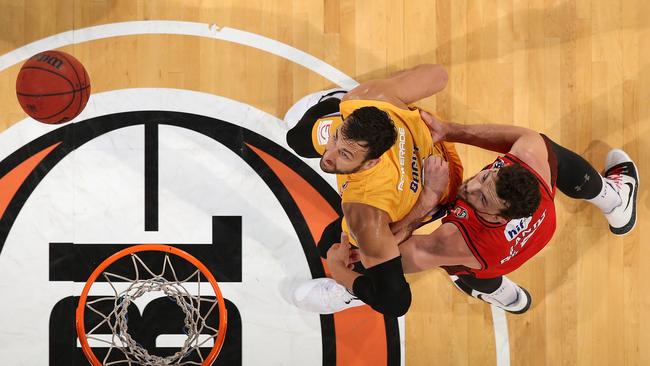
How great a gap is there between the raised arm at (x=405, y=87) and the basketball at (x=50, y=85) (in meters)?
1.53

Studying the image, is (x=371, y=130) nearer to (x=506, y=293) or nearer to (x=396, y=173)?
(x=396, y=173)

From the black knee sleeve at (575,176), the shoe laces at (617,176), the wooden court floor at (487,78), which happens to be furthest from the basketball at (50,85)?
the shoe laces at (617,176)

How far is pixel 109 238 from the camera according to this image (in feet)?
12.8

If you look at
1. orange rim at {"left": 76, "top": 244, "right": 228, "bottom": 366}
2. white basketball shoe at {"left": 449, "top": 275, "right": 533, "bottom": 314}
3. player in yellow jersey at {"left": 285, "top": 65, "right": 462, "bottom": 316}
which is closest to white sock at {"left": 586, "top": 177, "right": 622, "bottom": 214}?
white basketball shoe at {"left": 449, "top": 275, "right": 533, "bottom": 314}

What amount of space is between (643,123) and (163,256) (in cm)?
320

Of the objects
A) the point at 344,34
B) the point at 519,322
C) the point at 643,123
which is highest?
the point at 344,34

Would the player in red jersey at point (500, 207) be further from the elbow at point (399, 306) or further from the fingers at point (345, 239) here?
the elbow at point (399, 306)

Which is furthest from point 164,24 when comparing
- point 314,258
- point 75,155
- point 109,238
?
point 314,258

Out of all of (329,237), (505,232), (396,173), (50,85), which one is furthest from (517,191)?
(50,85)

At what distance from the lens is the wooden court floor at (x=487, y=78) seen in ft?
13.0

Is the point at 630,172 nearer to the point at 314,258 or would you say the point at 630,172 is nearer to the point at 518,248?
the point at 518,248

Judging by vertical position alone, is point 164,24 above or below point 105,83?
above

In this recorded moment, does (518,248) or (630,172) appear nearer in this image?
(518,248)

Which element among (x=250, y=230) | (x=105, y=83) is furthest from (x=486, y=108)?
(x=105, y=83)
